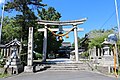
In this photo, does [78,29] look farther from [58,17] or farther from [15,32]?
[58,17]

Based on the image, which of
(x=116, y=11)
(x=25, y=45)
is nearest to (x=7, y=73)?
(x=25, y=45)

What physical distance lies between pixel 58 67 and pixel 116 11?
7.80m

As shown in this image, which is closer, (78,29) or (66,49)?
(78,29)

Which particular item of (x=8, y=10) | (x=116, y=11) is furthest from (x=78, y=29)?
(x=8, y=10)

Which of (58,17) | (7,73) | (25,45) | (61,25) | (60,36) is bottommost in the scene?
(7,73)

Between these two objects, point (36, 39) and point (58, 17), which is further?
point (58, 17)

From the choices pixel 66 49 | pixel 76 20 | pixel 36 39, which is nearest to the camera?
pixel 76 20

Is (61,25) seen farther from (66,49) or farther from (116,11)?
(66,49)

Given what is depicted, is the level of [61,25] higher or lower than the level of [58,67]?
higher

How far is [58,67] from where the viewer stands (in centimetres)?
1458

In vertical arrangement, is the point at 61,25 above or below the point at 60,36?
above

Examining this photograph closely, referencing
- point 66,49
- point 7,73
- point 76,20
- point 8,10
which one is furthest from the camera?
point 66,49

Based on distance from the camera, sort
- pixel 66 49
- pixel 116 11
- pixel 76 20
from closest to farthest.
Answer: pixel 116 11 < pixel 76 20 < pixel 66 49

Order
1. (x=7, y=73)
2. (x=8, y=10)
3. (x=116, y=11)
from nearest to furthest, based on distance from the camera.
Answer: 1. (x=7, y=73)
2. (x=116, y=11)
3. (x=8, y=10)
